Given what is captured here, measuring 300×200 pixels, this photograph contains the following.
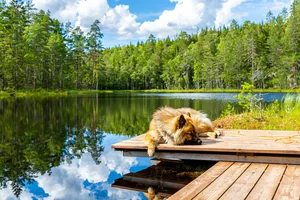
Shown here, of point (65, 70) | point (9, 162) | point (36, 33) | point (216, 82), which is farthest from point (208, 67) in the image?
point (9, 162)

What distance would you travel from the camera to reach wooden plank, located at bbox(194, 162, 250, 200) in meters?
3.47

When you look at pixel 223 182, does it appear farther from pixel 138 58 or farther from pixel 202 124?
pixel 138 58

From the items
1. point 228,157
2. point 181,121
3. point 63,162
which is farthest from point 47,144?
point 228,157

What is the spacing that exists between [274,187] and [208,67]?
7728 centimetres

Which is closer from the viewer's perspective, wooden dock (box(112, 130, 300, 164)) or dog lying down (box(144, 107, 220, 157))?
wooden dock (box(112, 130, 300, 164))

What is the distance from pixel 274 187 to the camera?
363cm

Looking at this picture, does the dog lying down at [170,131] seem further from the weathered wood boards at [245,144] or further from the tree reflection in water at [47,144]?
the tree reflection in water at [47,144]

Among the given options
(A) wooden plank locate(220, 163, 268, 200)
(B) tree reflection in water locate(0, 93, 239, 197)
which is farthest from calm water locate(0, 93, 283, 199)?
(A) wooden plank locate(220, 163, 268, 200)

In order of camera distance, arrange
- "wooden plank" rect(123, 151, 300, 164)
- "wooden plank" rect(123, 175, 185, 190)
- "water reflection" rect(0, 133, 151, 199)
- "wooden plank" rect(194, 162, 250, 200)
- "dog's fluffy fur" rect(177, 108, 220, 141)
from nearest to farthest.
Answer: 1. "wooden plank" rect(194, 162, 250, 200)
2. "wooden plank" rect(123, 151, 300, 164)
3. "wooden plank" rect(123, 175, 185, 190)
4. "water reflection" rect(0, 133, 151, 199)
5. "dog's fluffy fur" rect(177, 108, 220, 141)

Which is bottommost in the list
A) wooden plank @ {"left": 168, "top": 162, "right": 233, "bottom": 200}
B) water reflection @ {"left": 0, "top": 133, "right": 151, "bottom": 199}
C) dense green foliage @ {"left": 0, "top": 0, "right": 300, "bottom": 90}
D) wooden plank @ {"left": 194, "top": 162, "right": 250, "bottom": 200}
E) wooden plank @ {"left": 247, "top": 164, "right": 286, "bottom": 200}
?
water reflection @ {"left": 0, "top": 133, "right": 151, "bottom": 199}

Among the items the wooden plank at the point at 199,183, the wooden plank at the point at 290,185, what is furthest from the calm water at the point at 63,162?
the wooden plank at the point at 290,185

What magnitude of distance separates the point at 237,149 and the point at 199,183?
52.9 inches

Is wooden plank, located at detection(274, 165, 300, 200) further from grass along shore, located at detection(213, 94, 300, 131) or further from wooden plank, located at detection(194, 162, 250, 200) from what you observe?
grass along shore, located at detection(213, 94, 300, 131)

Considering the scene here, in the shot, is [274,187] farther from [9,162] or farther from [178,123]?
[9,162]
